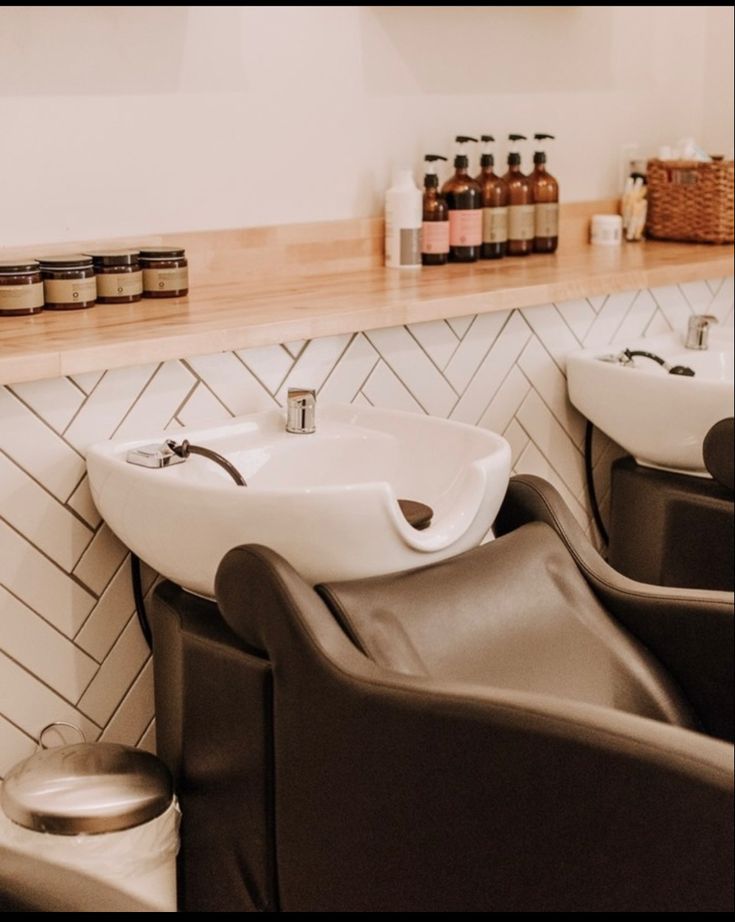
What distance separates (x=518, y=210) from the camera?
120 inches

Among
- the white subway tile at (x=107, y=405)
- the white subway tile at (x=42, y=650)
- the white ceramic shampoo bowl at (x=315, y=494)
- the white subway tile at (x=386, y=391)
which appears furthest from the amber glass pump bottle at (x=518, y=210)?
the white subway tile at (x=42, y=650)

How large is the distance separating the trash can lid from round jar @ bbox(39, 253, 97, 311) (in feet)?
2.46

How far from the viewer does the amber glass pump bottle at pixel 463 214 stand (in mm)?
2896

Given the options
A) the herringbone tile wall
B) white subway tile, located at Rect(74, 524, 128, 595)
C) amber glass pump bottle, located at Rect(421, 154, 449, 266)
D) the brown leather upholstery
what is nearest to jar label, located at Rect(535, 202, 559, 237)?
amber glass pump bottle, located at Rect(421, 154, 449, 266)

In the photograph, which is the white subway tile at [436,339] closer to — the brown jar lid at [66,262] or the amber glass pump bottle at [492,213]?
the amber glass pump bottle at [492,213]

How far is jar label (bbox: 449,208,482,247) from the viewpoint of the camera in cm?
290

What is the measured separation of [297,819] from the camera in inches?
65.7

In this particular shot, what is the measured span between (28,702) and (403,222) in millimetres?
1386

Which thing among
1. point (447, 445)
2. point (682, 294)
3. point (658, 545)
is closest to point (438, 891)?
point (447, 445)

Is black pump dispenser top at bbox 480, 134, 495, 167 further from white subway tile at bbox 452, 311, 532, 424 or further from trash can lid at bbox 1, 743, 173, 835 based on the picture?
trash can lid at bbox 1, 743, 173, 835

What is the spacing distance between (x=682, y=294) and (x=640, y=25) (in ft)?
3.02

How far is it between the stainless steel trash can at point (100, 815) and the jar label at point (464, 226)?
150cm

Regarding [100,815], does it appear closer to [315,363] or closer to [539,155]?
[315,363]

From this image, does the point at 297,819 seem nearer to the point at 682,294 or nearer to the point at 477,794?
the point at 477,794
